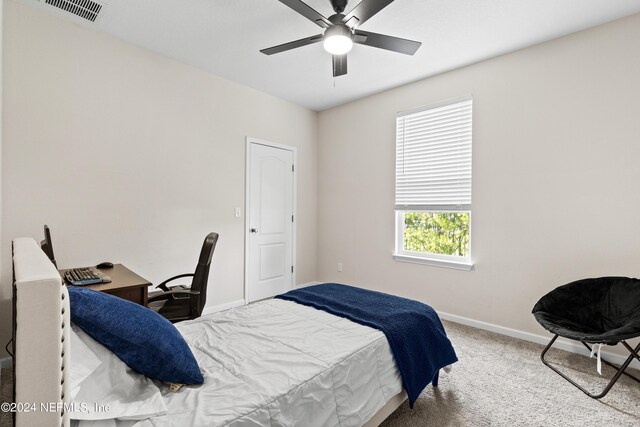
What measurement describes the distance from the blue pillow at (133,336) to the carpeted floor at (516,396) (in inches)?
52.0

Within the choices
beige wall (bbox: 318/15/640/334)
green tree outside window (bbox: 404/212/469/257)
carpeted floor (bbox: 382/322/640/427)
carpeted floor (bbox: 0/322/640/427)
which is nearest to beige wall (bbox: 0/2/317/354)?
carpeted floor (bbox: 0/322/640/427)

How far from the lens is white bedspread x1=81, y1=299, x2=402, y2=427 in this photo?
1.13m

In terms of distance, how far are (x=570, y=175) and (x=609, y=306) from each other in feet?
3.73

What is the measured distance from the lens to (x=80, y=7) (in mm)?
2496

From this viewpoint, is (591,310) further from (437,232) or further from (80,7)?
(80,7)

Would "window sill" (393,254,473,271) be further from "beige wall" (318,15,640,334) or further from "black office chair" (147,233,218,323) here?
"black office chair" (147,233,218,323)

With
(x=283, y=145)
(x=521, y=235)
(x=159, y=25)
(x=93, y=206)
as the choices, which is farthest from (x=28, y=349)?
(x=283, y=145)

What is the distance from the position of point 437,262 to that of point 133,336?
10.7ft

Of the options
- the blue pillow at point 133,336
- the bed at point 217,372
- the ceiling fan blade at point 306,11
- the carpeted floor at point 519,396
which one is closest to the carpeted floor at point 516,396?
the carpeted floor at point 519,396

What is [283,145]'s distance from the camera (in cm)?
451

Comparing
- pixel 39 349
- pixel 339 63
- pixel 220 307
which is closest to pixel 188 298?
pixel 220 307

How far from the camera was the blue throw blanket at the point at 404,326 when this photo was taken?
69.4 inches

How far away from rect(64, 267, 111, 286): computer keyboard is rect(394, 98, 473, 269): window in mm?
3139

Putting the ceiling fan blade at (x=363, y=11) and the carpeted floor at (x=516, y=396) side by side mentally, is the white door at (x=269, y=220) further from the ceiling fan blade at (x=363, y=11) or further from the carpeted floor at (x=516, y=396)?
the carpeted floor at (x=516, y=396)
